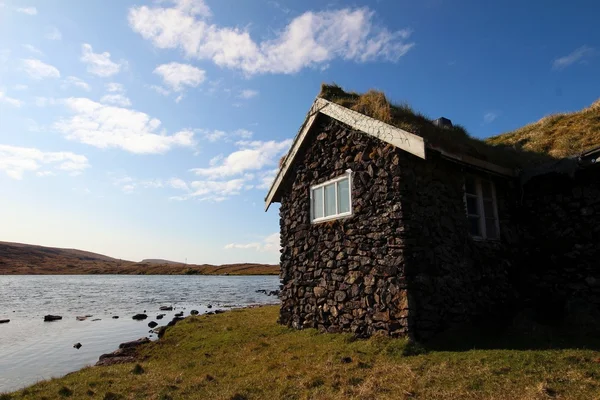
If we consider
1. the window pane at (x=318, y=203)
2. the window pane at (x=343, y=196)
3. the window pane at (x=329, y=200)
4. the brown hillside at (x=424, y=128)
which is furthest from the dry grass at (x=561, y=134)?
the window pane at (x=318, y=203)

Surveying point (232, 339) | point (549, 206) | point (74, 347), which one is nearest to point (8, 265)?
point (74, 347)

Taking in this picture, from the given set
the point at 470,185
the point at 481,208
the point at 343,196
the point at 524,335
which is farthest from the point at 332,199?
the point at 524,335

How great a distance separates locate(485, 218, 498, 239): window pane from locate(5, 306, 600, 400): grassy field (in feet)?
13.7

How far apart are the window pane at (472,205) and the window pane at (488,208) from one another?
0.36 metres

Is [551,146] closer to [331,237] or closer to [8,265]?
[331,237]

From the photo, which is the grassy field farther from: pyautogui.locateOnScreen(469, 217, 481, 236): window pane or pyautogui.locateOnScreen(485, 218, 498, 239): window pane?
pyautogui.locateOnScreen(485, 218, 498, 239): window pane

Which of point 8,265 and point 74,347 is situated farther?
point 8,265

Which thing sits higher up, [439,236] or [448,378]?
[439,236]

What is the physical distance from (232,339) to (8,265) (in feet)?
446

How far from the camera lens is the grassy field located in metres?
6.58

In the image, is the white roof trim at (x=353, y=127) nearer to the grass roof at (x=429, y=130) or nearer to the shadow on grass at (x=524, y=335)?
the grass roof at (x=429, y=130)

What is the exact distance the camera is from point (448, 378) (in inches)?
277

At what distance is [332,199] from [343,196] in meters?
0.53

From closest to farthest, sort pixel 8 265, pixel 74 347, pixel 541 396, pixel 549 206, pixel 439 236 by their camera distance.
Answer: pixel 541 396, pixel 439 236, pixel 549 206, pixel 74 347, pixel 8 265
